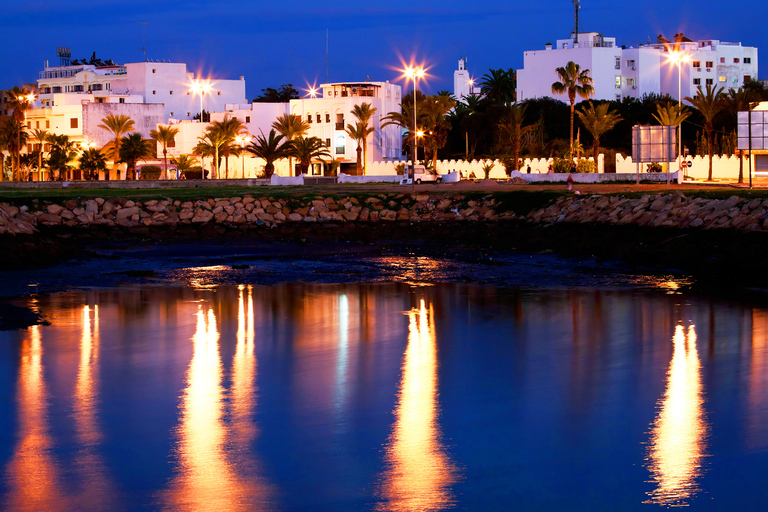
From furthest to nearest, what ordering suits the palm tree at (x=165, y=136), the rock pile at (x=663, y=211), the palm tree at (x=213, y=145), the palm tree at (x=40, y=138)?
the palm tree at (x=40, y=138), the palm tree at (x=165, y=136), the palm tree at (x=213, y=145), the rock pile at (x=663, y=211)

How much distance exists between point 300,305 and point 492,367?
5942 mm

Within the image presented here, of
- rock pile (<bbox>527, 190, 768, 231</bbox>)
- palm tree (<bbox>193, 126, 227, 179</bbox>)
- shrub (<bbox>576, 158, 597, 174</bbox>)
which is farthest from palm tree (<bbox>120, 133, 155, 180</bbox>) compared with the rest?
rock pile (<bbox>527, 190, 768, 231</bbox>)

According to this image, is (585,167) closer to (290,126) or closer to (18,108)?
(290,126)

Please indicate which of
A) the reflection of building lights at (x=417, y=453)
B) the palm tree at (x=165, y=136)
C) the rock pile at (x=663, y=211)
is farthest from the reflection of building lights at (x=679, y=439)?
the palm tree at (x=165, y=136)

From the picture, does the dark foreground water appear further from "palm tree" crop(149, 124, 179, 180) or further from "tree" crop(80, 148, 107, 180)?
"tree" crop(80, 148, 107, 180)

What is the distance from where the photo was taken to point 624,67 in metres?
98.1

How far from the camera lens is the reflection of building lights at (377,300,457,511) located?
21.1 ft

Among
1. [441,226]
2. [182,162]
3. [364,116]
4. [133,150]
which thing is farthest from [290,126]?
[441,226]

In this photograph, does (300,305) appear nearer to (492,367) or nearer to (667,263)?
(492,367)

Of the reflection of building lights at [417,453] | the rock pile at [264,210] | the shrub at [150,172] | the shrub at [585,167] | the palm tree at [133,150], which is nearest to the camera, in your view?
the reflection of building lights at [417,453]

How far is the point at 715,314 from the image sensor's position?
46.4ft

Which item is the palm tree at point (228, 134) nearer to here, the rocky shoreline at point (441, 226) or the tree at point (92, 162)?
the tree at point (92, 162)

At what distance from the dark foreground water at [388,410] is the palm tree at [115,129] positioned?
2852 inches

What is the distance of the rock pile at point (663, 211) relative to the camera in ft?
71.1
